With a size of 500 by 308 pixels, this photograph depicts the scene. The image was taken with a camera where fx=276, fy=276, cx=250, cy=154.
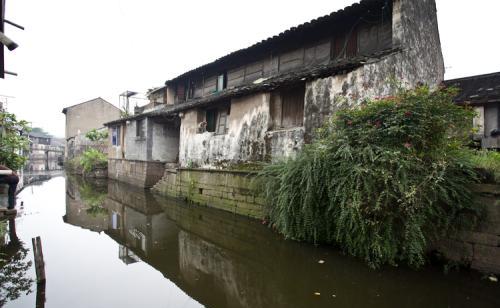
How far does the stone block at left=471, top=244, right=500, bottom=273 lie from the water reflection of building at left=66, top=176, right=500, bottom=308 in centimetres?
37

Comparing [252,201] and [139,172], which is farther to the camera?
[139,172]

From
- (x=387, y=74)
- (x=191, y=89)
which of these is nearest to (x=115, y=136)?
(x=191, y=89)

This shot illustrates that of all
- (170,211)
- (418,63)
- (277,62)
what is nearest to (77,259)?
(170,211)

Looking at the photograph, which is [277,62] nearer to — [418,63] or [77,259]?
[418,63]

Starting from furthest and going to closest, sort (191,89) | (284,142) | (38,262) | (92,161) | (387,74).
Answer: (92,161) → (191,89) → (284,142) → (387,74) → (38,262)

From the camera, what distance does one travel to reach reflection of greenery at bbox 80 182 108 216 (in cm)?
1012

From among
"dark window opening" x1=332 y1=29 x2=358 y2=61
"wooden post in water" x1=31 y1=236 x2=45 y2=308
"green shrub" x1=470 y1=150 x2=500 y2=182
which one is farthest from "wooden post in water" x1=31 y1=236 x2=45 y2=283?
"dark window opening" x1=332 y1=29 x2=358 y2=61

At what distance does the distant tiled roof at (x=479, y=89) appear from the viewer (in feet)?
32.7

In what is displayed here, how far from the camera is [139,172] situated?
623 inches

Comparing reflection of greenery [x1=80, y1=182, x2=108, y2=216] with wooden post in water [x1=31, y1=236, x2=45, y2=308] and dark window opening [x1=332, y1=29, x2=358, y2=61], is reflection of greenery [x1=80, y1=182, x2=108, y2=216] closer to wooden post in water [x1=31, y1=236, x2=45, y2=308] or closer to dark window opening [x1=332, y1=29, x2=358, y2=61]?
wooden post in water [x1=31, y1=236, x2=45, y2=308]

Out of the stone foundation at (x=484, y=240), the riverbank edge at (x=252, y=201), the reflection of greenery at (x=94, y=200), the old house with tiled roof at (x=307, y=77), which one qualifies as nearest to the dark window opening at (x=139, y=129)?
the old house with tiled roof at (x=307, y=77)

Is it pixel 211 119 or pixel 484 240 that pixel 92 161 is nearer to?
pixel 211 119

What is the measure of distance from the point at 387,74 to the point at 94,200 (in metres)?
12.5

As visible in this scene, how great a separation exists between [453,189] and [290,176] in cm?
280
